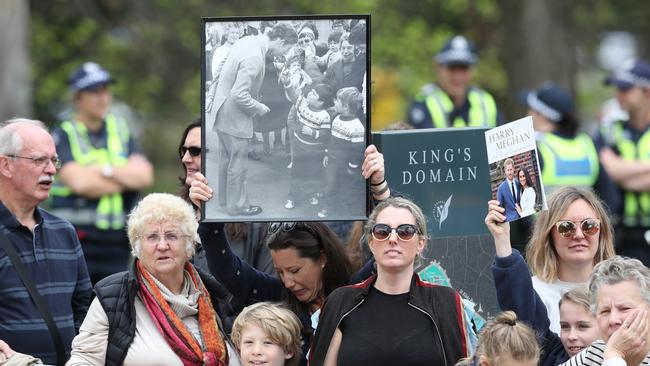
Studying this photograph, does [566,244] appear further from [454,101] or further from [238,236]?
[454,101]

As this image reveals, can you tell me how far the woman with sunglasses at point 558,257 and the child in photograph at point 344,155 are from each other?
698mm

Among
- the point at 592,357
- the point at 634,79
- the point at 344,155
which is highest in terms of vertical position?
the point at 634,79

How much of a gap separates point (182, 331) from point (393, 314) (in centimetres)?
106

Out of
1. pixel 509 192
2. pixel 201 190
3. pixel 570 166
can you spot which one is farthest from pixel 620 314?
pixel 570 166

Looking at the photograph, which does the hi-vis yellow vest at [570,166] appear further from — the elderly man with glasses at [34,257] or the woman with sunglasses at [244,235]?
the elderly man with glasses at [34,257]

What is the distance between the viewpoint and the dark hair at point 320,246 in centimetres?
697

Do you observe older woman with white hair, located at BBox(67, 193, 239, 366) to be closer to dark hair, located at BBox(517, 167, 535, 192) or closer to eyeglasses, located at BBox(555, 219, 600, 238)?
dark hair, located at BBox(517, 167, 535, 192)

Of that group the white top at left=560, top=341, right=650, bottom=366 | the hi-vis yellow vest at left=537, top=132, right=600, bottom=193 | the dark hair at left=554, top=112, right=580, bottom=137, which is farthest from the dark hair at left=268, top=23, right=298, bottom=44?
the dark hair at left=554, top=112, right=580, bottom=137

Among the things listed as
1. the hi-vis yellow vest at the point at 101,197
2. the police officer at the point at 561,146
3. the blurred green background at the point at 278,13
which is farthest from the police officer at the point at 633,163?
the blurred green background at the point at 278,13

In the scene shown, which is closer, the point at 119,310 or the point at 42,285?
the point at 119,310

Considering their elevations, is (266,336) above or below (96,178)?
below

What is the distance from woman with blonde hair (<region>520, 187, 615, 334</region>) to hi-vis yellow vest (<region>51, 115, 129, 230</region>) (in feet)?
17.8

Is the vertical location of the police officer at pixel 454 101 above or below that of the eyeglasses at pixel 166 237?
above

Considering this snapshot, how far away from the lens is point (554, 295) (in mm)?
6750
